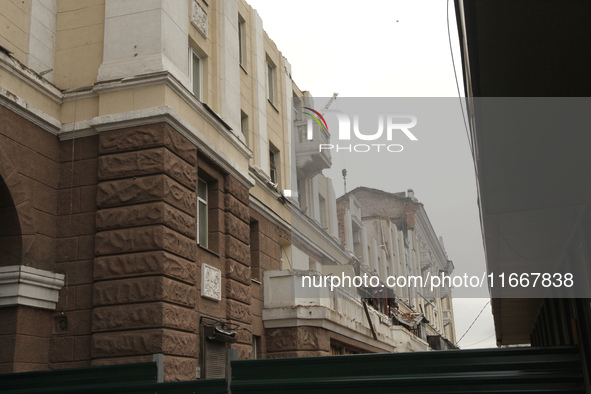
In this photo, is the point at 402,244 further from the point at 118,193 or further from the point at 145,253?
the point at 118,193

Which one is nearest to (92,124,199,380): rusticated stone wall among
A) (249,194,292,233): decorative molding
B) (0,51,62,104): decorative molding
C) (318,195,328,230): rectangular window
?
(0,51,62,104): decorative molding

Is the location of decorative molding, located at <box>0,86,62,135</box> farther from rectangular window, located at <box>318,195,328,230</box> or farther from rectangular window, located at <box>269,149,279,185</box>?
rectangular window, located at <box>318,195,328,230</box>

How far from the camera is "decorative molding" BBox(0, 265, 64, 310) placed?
11234mm

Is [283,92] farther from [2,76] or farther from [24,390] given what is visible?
[24,390]

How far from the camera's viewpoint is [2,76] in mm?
11547

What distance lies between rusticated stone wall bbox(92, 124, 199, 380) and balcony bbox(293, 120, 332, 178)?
29.6 ft

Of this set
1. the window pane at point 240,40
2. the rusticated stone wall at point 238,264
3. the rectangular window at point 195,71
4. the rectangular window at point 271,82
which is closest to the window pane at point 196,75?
the rectangular window at point 195,71

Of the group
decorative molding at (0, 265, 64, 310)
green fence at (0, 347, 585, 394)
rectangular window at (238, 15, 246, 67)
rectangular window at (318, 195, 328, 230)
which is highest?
rectangular window at (238, 15, 246, 67)

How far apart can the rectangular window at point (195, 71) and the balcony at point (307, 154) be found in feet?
19.0

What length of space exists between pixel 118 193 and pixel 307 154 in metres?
10.6

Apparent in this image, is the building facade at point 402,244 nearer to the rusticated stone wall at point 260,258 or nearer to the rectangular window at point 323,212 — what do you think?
the rusticated stone wall at point 260,258

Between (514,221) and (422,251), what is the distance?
6480 mm

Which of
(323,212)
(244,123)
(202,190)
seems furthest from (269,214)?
(323,212)

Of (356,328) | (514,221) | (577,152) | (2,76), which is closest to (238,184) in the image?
(2,76)
